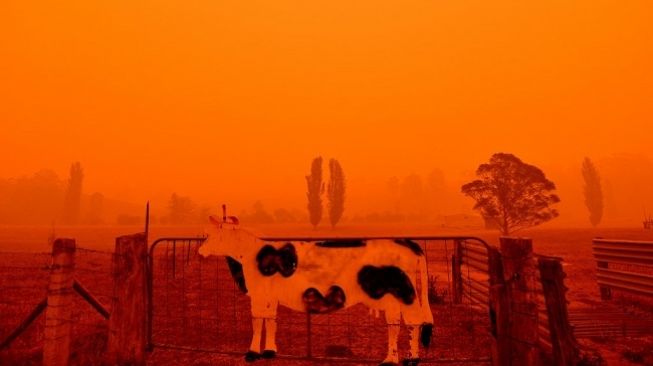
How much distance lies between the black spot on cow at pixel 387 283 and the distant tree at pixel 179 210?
103 metres

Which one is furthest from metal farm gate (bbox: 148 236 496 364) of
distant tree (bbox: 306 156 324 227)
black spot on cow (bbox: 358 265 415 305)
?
distant tree (bbox: 306 156 324 227)

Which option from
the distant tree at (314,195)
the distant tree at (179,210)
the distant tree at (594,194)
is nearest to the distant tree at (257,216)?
the distant tree at (179,210)

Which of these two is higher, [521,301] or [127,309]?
[521,301]

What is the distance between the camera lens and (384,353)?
5.55 metres

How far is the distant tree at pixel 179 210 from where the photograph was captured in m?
98.6

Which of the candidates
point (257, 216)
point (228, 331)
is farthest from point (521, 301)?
point (257, 216)

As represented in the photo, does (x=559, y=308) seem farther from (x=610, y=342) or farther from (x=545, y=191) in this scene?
(x=545, y=191)

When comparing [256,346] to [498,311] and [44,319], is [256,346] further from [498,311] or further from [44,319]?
[44,319]

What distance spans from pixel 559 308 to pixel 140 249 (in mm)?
5271

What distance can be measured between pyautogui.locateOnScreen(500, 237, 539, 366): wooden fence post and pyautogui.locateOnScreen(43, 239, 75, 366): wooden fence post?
213 inches

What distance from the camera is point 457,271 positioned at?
8.73m

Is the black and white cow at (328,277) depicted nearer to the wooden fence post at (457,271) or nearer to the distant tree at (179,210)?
the wooden fence post at (457,271)

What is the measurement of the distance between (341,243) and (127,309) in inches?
117

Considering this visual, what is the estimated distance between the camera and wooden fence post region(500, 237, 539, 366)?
388 centimetres
